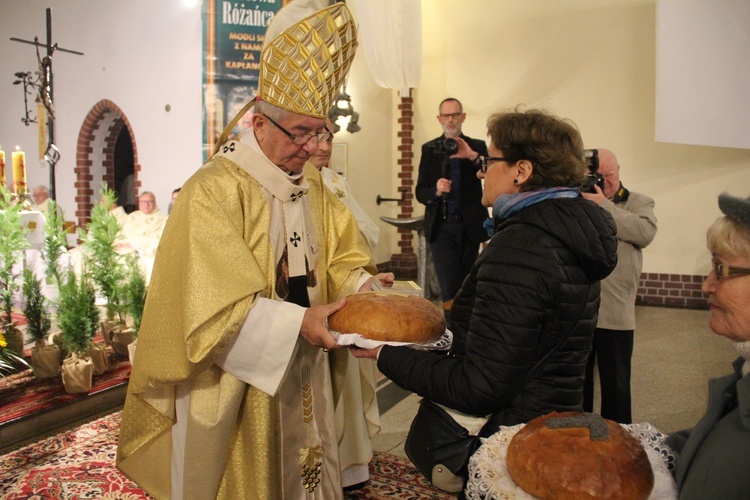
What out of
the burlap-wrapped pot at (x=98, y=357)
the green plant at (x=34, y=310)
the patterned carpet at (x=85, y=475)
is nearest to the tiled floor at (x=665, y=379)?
the patterned carpet at (x=85, y=475)

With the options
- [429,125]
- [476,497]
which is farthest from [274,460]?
[429,125]

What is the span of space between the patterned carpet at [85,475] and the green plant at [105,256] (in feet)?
4.66

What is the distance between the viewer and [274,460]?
2.11m

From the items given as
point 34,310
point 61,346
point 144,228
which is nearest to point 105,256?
point 34,310

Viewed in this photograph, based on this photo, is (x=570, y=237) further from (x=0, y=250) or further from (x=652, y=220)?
(x=0, y=250)

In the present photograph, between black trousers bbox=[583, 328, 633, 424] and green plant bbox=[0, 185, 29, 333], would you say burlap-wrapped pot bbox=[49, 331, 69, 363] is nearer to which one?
green plant bbox=[0, 185, 29, 333]

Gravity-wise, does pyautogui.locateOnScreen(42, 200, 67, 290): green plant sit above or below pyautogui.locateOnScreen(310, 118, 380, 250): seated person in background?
below

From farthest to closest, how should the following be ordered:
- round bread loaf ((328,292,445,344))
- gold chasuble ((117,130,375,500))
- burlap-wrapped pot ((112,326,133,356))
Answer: burlap-wrapped pot ((112,326,133,356)) → gold chasuble ((117,130,375,500)) → round bread loaf ((328,292,445,344))

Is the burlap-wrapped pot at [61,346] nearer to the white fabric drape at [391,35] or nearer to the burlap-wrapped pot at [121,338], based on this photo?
the burlap-wrapped pot at [121,338]

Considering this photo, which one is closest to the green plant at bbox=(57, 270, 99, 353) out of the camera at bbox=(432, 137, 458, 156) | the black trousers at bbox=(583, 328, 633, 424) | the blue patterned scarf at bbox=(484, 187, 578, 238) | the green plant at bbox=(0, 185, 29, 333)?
the green plant at bbox=(0, 185, 29, 333)

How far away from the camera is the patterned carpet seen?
3.09 m

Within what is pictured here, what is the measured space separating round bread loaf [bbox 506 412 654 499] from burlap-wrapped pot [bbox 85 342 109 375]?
160 inches

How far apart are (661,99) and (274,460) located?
659cm

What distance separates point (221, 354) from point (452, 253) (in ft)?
12.2
